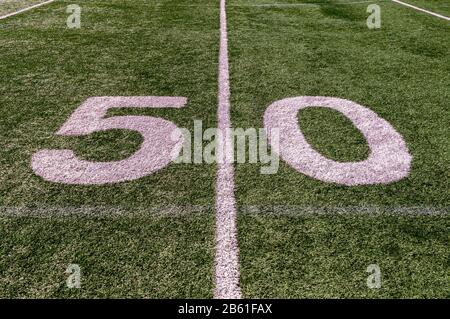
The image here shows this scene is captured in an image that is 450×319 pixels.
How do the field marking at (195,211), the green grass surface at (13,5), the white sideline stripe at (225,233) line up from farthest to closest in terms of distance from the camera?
the green grass surface at (13,5) → the field marking at (195,211) → the white sideline stripe at (225,233)

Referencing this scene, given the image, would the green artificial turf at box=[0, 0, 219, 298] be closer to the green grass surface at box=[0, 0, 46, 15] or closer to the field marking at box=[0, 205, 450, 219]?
the field marking at box=[0, 205, 450, 219]

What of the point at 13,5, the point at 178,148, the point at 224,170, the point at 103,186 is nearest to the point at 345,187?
the point at 224,170

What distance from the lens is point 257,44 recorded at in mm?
7020

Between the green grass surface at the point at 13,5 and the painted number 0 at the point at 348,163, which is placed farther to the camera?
the green grass surface at the point at 13,5

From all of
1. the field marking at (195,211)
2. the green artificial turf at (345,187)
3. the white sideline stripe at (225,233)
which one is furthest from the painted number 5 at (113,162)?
the green artificial turf at (345,187)

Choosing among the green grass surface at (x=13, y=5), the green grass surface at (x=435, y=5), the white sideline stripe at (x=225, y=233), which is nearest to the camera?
the white sideline stripe at (x=225, y=233)

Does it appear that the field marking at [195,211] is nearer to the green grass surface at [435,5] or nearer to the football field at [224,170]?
the football field at [224,170]

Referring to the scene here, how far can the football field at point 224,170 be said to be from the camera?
264 centimetres

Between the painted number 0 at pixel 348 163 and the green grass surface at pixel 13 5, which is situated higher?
the green grass surface at pixel 13 5

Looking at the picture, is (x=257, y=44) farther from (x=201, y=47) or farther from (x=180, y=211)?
(x=180, y=211)

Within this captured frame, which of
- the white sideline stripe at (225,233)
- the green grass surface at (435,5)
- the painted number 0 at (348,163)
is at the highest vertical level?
the green grass surface at (435,5)

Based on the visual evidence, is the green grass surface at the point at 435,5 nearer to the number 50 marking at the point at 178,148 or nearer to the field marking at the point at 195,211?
the number 50 marking at the point at 178,148

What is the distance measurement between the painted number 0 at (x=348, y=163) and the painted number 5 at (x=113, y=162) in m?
0.98
